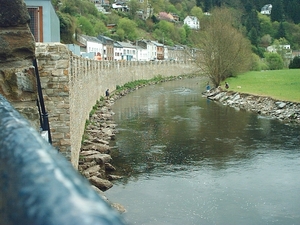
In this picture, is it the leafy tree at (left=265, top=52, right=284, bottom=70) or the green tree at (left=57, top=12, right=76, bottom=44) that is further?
the leafy tree at (left=265, top=52, right=284, bottom=70)

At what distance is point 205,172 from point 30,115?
988cm

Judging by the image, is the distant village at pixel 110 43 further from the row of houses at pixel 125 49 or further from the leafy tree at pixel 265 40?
the leafy tree at pixel 265 40

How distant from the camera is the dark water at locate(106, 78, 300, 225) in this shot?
32.5 ft

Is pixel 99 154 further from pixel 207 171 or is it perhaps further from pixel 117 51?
pixel 117 51

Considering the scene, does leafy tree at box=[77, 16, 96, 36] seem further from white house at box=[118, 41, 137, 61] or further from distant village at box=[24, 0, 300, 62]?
distant village at box=[24, 0, 300, 62]

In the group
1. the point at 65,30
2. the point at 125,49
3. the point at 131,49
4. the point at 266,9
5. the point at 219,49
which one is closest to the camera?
the point at 65,30

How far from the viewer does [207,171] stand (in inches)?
518

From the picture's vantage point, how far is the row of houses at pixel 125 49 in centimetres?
5659

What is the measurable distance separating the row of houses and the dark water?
30596 millimetres

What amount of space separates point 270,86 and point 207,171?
962 inches

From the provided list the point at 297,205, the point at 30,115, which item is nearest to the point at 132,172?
the point at 297,205

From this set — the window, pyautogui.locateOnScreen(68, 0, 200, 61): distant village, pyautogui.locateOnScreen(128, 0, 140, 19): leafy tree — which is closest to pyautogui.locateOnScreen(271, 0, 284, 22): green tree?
pyautogui.locateOnScreen(68, 0, 200, 61): distant village

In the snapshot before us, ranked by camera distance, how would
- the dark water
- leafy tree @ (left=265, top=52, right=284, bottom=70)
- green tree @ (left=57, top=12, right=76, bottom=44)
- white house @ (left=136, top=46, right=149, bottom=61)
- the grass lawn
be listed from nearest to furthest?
the dark water < the grass lawn < green tree @ (left=57, top=12, right=76, bottom=44) < leafy tree @ (left=265, top=52, right=284, bottom=70) < white house @ (left=136, top=46, right=149, bottom=61)

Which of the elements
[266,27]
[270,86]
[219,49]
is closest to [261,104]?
[270,86]
